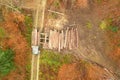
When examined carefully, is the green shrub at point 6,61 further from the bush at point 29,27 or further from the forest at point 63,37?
the bush at point 29,27

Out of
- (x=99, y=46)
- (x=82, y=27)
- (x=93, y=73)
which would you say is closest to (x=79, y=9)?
(x=82, y=27)

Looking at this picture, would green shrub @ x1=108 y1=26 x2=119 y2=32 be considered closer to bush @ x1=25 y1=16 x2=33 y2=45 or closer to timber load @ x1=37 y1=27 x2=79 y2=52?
timber load @ x1=37 y1=27 x2=79 y2=52

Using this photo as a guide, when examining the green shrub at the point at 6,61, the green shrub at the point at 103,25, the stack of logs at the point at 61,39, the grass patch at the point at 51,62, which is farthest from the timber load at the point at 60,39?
the green shrub at the point at 6,61

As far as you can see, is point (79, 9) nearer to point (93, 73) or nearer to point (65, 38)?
point (65, 38)

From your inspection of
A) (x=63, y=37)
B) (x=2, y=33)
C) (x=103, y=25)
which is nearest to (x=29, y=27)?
(x=2, y=33)

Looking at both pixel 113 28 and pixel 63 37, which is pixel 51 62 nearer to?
pixel 63 37

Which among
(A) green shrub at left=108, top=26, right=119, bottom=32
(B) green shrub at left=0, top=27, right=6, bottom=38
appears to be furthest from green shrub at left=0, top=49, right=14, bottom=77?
(A) green shrub at left=108, top=26, right=119, bottom=32
